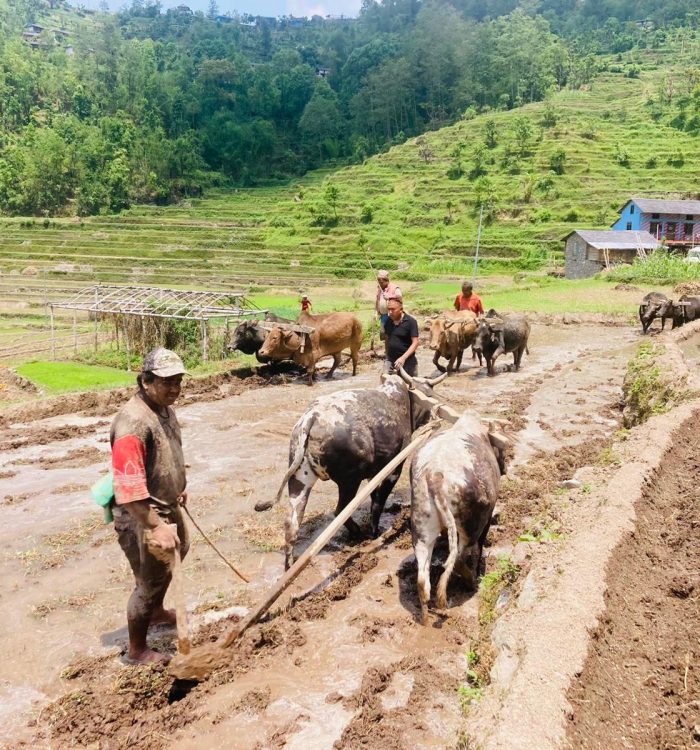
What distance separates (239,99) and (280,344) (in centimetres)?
11342

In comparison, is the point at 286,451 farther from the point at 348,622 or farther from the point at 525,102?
the point at 525,102

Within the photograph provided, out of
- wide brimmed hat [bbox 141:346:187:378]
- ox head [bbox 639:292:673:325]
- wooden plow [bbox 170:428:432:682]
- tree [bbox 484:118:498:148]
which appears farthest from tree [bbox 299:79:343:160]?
wooden plow [bbox 170:428:432:682]

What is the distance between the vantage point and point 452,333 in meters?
14.3

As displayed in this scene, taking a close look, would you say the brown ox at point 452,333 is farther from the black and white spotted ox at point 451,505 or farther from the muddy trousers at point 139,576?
the muddy trousers at point 139,576

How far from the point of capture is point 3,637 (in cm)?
522

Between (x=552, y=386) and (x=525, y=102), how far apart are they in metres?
101

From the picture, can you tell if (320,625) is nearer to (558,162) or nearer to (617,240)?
(617,240)

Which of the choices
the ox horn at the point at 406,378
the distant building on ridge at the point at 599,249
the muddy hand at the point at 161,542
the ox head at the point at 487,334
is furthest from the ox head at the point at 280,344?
the distant building on ridge at the point at 599,249

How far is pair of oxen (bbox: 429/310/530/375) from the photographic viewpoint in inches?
564

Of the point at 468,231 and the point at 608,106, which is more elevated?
the point at 608,106

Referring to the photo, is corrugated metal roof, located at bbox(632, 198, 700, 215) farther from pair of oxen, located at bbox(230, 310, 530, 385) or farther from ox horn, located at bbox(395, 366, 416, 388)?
ox horn, located at bbox(395, 366, 416, 388)

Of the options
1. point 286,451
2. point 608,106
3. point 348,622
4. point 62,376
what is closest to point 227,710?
point 348,622

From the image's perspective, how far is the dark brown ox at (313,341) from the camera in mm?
14281

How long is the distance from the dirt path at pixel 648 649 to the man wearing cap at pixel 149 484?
2775mm
